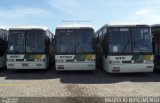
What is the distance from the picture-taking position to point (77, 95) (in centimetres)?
1098

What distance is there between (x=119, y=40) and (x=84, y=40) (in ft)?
7.24

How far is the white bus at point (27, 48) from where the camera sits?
1878 cm

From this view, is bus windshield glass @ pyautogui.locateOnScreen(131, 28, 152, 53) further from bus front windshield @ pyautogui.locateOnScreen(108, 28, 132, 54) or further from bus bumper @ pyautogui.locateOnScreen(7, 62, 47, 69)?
bus bumper @ pyautogui.locateOnScreen(7, 62, 47, 69)

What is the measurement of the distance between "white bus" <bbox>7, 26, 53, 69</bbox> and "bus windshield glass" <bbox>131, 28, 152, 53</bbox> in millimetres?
5597

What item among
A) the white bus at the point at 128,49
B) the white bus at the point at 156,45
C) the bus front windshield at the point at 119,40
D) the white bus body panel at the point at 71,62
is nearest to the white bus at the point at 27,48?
the white bus body panel at the point at 71,62

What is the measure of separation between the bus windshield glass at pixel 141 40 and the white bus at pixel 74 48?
246 centimetres

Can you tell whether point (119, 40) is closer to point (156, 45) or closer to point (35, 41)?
point (156, 45)

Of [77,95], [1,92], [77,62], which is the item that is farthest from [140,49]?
[1,92]

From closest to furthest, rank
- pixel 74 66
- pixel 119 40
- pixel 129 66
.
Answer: pixel 129 66 < pixel 119 40 < pixel 74 66

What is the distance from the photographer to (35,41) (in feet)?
63.3

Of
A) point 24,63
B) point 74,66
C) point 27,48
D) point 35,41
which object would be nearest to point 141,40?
point 74,66

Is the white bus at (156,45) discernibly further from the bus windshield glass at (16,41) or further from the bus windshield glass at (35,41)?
the bus windshield glass at (16,41)

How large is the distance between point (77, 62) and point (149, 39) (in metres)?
4.23

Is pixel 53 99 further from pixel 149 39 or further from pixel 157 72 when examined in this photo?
pixel 157 72
